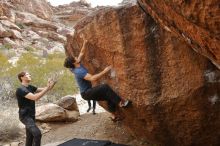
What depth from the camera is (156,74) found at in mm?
6480

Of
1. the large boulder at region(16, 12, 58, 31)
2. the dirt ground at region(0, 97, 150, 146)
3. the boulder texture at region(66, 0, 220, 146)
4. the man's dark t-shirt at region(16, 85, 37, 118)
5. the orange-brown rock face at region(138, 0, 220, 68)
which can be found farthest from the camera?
the large boulder at region(16, 12, 58, 31)

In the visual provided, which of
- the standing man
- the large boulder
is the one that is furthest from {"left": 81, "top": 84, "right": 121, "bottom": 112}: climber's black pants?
the large boulder

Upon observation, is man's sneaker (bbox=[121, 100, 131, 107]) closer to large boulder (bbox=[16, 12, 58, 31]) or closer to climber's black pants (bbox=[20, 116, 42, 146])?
climber's black pants (bbox=[20, 116, 42, 146])

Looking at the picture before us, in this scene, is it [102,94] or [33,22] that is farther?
[33,22]

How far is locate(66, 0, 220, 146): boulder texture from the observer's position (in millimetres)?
6230

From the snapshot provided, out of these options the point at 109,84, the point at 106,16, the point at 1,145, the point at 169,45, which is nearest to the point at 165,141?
the point at 109,84

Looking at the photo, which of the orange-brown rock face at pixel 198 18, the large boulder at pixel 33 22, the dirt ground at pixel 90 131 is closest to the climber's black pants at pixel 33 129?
the dirt ground at pixel 90 131

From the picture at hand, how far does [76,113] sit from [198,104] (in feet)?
18.9

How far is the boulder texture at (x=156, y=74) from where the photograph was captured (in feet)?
20.4

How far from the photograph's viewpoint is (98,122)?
33.9ft

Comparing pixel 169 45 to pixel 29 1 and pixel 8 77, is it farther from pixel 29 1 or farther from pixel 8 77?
pixel 29 1

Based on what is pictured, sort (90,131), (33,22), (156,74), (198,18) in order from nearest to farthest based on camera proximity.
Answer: (198,18) < (156,74) < (90,131) < (33,22)

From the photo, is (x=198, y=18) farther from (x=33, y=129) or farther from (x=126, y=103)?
(x=33, y=129)

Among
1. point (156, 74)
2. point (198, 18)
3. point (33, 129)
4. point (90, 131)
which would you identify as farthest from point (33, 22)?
point (198, 18)
